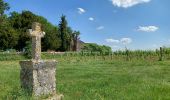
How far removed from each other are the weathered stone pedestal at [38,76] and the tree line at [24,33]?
210 ft

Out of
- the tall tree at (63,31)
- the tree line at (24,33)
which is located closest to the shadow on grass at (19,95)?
the tree line at (24,33)

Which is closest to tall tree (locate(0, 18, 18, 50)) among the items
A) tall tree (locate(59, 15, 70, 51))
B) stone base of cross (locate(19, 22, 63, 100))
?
tall tree (locate(59, 15, 70, 51))

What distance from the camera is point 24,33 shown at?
8150 cm

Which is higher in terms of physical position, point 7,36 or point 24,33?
point 24,33

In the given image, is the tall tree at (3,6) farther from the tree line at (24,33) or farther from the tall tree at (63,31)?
the tall tree at (63,31)

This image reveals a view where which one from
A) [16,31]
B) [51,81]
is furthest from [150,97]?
[16,31]

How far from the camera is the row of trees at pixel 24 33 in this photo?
7669 centimetres

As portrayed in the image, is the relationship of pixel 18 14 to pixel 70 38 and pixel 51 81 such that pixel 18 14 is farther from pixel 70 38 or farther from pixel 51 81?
pixel 51 81

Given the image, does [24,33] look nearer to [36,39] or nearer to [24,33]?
[24,33]

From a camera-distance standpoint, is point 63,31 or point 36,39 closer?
point 36,39

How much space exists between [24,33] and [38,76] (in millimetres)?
71000

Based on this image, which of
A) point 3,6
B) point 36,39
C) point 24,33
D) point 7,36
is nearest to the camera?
point 36,39

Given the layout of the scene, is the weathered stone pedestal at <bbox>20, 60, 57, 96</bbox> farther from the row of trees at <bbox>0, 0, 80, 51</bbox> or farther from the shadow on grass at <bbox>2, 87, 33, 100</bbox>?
the row of trees at <bbox>0, 0, 80, 51</bbox>

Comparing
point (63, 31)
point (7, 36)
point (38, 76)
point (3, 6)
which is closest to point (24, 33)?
point (7, 36)
